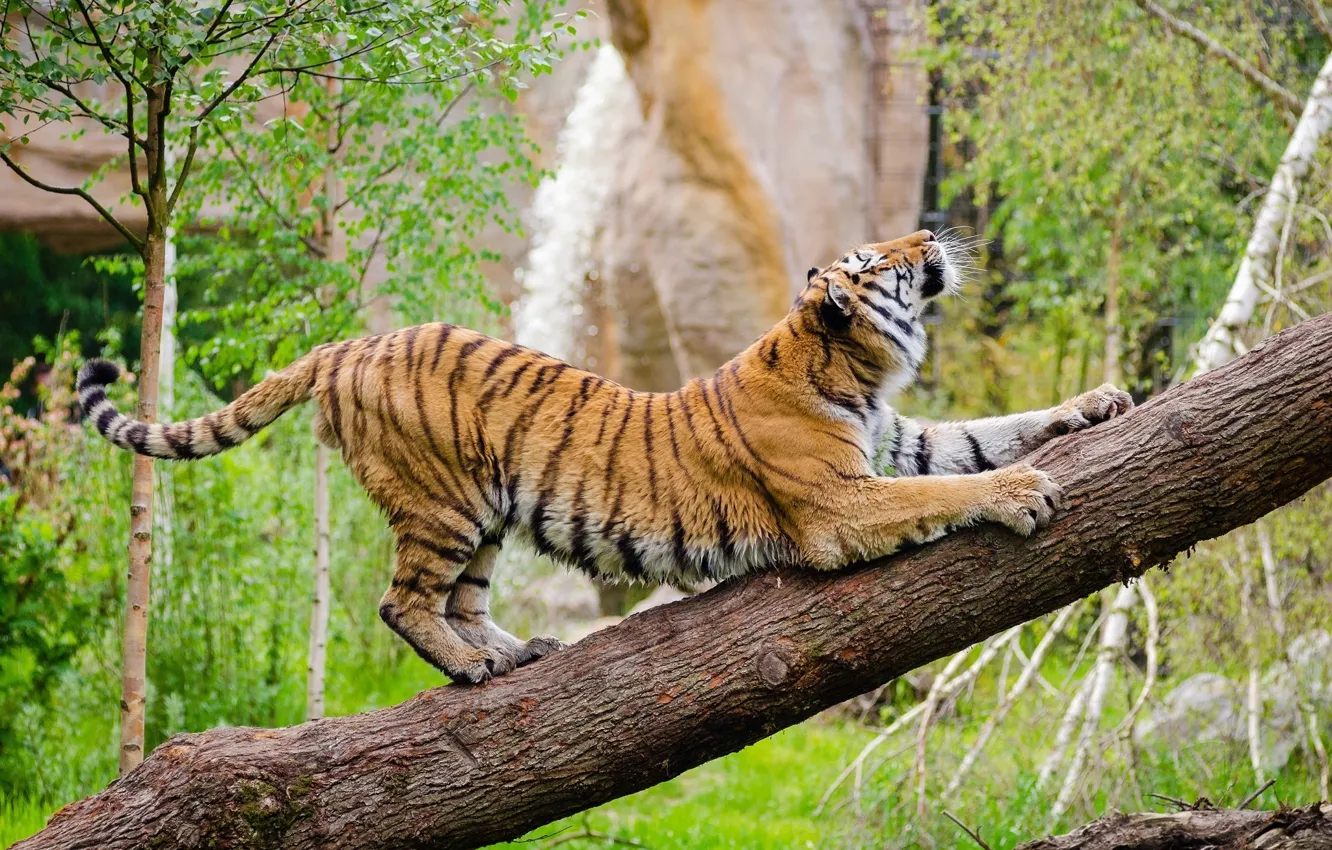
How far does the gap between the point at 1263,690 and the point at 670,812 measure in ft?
10.0

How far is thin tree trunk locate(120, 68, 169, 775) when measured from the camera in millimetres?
4047

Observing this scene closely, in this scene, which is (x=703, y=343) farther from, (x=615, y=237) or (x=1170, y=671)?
(x=1170, y=671)

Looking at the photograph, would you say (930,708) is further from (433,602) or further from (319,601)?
(319,601)

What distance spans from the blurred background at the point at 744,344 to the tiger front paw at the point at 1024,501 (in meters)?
1.91

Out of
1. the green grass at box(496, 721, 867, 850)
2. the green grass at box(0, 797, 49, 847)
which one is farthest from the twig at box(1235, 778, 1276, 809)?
the green grass at box(0, 797, 49, 847)

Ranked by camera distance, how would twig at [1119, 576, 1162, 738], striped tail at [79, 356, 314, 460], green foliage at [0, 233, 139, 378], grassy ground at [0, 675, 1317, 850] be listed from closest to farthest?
striped tail at [79, 356, 314, 460] < grassy ground at [0, 675, 1317, 850] < twig at [1119, 576, 1162, 738] < green foliage at [0, 233, 139, 378]

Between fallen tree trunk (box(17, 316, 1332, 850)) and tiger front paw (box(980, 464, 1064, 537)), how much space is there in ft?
0.18

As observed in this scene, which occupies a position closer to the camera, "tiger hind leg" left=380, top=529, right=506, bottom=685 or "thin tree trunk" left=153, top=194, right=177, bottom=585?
"tiger hind leg" left=380, top=529, right=506, bottom=685

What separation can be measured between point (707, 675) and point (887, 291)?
4.39ft

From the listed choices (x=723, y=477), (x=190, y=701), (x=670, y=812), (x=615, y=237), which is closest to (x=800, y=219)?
(x=615, y=237)

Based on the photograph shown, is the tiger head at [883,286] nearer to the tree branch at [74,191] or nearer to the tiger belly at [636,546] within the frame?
the tiger belly at [636,546]

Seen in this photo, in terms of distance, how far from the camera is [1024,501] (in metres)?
3.32

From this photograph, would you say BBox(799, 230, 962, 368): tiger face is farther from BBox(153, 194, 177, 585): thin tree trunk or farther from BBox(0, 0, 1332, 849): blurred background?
BBox(153, 194, 177, 585): thin tree trunk

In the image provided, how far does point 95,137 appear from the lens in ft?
39.1
